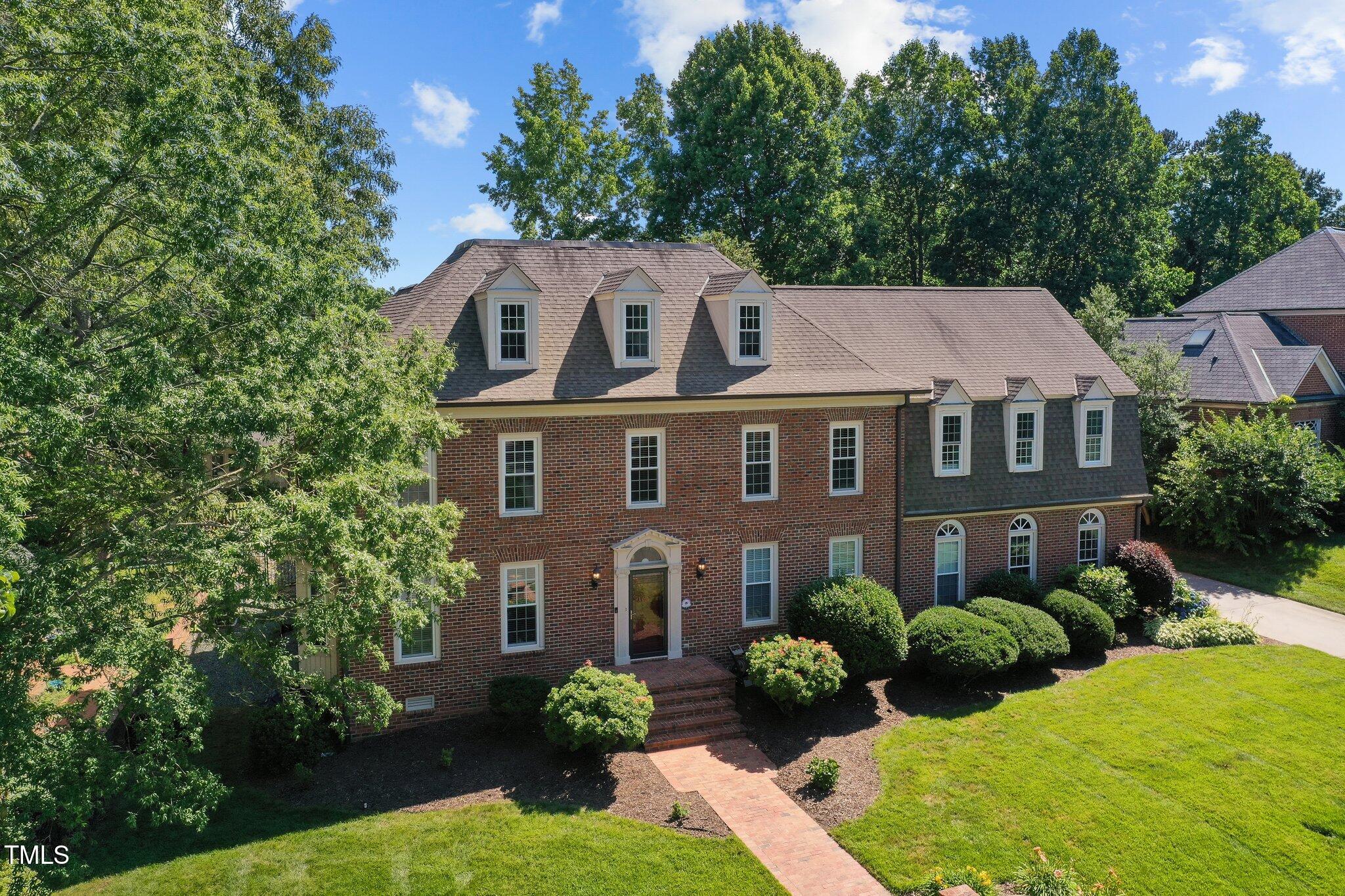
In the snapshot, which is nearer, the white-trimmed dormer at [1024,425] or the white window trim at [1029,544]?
the white-trimmed dormer at [1024,425]

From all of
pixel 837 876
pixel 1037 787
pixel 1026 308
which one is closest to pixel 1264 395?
pixel 1026 308

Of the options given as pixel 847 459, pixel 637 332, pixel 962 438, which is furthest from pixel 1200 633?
pixel 637 332

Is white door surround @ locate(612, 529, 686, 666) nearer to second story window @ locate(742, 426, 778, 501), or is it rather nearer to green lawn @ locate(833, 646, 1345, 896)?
second story window @ locate(742, 426, 778, 501)

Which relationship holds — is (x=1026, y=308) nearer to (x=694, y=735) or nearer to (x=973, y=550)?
(x=973, y=550)

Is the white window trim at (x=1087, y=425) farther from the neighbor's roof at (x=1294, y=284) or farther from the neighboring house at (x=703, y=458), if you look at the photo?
the neighbor's roof at (x=1294, y=284)

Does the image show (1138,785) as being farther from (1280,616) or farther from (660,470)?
(1280,616)

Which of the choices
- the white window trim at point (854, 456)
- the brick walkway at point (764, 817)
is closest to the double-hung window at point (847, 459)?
the white window trim at point (854, 456)
